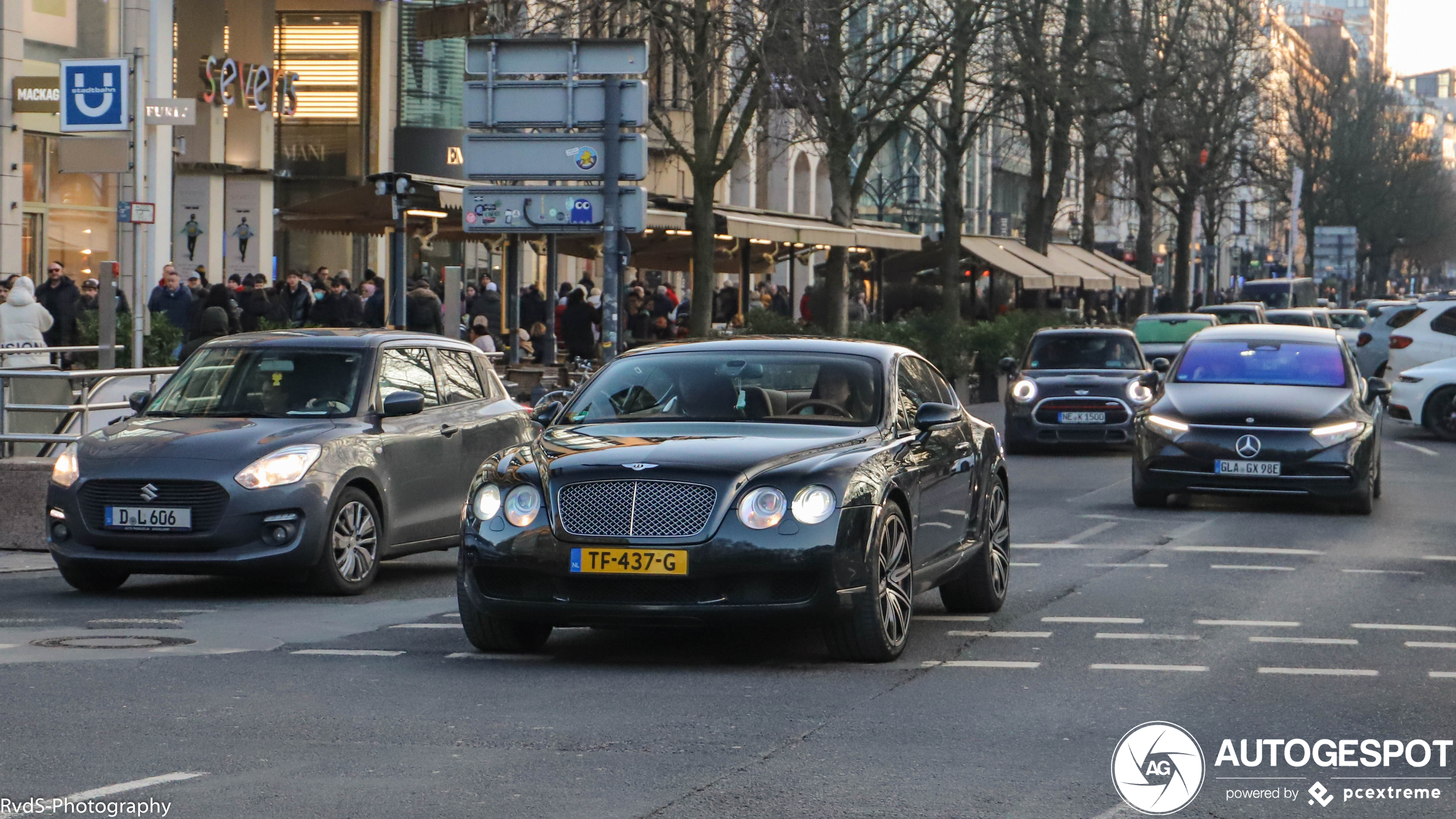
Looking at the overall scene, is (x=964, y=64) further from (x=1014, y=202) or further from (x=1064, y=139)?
(x=1014, y=202)

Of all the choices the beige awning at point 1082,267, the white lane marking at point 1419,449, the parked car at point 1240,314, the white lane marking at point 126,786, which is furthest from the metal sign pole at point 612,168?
the beige awning at point 1082,267

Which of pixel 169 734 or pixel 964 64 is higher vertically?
pixel 964 64

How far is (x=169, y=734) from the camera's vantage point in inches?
288

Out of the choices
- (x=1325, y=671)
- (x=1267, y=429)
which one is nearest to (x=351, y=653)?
(x=1325, y=671)

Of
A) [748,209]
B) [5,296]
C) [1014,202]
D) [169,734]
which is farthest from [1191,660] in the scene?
[1014,202]

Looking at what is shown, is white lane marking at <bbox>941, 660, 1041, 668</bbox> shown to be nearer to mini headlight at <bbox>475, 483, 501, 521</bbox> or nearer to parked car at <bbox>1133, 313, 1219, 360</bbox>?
mini headlight at <bbox>475, 483, 501, 521</bbox>

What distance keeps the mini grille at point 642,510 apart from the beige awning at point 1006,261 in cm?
3731

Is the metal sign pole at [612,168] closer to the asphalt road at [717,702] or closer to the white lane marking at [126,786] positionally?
the asphalt road at [717,702]

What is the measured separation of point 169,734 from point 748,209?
2899 centimetres

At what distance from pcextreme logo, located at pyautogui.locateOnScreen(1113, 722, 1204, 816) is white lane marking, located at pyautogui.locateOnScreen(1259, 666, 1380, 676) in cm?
152

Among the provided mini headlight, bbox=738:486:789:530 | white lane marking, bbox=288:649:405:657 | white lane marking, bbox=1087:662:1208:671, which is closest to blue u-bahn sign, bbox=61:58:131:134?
white lane marking, bbox=288:649:405:657

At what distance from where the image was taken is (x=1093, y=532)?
15758 mm

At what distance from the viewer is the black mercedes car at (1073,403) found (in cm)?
2420

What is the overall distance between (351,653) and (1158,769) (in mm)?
4015
